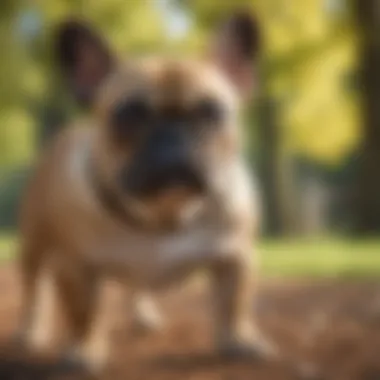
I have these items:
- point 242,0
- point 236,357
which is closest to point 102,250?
point 236,357

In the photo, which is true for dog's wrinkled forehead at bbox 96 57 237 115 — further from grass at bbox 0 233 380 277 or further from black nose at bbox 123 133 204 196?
grass at bbox 0 233 380 277

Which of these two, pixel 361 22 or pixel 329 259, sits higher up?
pixel 361 22

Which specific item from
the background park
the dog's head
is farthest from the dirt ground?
the dog's head

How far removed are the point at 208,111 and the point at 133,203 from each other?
0.35 ft

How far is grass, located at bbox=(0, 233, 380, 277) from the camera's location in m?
0.97

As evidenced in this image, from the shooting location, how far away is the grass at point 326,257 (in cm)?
97

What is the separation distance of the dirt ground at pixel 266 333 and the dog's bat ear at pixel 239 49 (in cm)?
19

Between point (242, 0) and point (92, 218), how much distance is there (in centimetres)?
26

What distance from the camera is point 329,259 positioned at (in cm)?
100

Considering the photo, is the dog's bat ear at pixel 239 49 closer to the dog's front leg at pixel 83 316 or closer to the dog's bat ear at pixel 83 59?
the dog's bat ear at pixel 83 59

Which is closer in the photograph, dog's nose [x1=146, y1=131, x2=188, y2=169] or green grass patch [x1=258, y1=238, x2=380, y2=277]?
dog's nose [x1=146, y1=131, x2=188, y2=169]

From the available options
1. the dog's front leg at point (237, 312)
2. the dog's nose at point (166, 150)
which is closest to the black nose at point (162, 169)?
the dog's nose at point (166, 150)

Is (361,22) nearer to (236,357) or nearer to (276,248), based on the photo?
(276,248)

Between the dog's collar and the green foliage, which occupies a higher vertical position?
the green foliage
